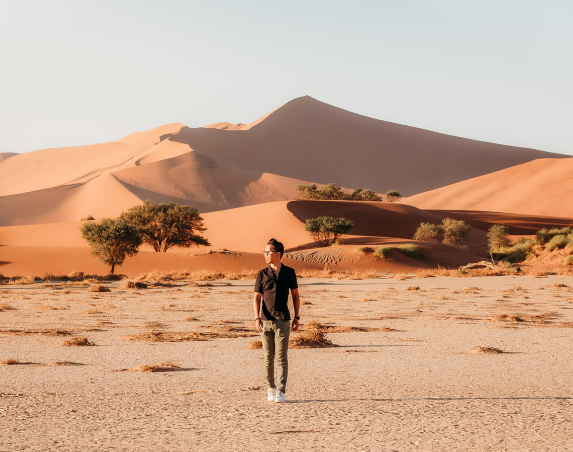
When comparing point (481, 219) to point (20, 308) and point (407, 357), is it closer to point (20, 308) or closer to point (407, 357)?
point (20, 308)

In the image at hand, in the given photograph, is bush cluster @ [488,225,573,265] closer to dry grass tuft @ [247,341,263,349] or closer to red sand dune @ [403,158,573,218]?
dry grass tuft @ [247,341,263,349]

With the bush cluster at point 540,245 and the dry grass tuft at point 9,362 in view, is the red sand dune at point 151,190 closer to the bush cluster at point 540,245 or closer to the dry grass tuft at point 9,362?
the bush cluster at point 540,245

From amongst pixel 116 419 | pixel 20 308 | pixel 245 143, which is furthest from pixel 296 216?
pixel 245 143

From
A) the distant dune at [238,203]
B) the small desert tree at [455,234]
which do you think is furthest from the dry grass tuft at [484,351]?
the small desert tree at [455,234]

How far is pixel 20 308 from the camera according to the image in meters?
20.2

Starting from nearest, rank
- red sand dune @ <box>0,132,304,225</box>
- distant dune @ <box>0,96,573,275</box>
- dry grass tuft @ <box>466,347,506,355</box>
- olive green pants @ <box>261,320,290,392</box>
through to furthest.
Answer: olive green pants @ <box>261,320,290,392</box>, dry grass tuft @ <box>466,347,506,355</box>, distant dune @ <box>0,96,573,275</box>, red sand dune @ <box>0,132,304,225</box>

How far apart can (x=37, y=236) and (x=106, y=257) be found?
4007 cm

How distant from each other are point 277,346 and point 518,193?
128 meters

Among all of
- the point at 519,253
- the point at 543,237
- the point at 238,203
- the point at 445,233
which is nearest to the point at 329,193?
the point at 445,233

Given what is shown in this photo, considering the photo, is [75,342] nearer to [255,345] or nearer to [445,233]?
[255,345]

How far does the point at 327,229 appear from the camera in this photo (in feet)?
203

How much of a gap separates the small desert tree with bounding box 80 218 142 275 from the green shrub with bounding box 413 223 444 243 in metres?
39.4

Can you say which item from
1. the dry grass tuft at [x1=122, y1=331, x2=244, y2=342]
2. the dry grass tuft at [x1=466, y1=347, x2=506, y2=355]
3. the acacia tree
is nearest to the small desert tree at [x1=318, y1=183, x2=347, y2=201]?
the acacia tree

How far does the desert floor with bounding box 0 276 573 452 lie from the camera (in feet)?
19.7
